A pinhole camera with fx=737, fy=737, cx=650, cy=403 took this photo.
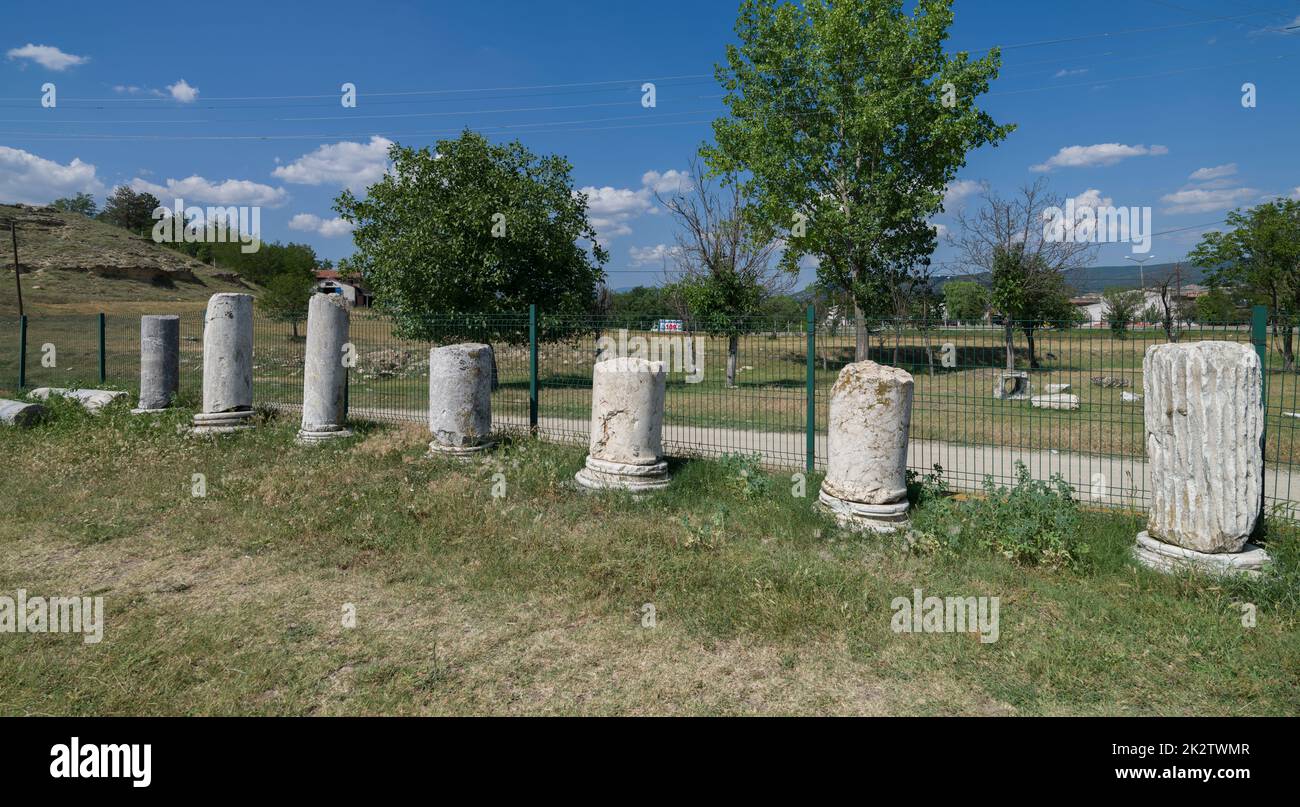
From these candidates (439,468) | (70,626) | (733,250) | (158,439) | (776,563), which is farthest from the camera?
(733,250)

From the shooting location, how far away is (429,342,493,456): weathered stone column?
31.5ft

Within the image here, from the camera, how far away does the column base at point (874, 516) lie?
6.59 m

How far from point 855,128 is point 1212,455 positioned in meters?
20.4

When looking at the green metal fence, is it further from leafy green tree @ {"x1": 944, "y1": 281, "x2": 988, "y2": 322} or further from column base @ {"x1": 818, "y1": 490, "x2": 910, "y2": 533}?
leafy green tree @ {"x1": 944, "y1": 281, "x2": 988, "y2": 322}

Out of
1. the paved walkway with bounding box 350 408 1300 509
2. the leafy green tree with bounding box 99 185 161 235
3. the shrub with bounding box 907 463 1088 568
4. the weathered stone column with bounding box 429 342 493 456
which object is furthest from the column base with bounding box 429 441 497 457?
the leafy green tree with bounding box 99 185 161 235

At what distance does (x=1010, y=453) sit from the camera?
381 inches

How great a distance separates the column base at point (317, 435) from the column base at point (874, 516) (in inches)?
296

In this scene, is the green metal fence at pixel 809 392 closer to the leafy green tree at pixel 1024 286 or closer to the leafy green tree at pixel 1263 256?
the leafy green tree at pixel 1024 286

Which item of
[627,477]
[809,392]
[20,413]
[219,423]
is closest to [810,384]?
[809,392]

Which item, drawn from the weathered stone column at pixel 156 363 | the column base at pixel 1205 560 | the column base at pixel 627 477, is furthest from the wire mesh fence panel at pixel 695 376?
the weathered stone column at pixel 156 363

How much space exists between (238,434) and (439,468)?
4207 mm

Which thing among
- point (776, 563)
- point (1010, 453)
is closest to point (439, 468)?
point (776, 563)

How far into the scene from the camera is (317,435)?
10.8 m
